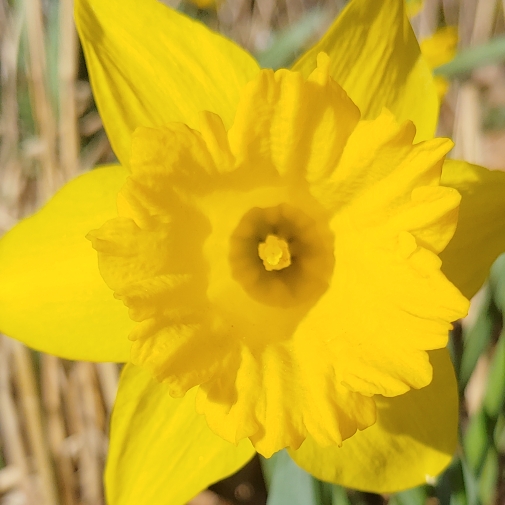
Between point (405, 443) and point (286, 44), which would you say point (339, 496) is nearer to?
point (405, 443)

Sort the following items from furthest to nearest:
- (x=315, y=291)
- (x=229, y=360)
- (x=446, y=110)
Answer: (x=446, y=110), (x=315, y=291), (x=229, y=360)

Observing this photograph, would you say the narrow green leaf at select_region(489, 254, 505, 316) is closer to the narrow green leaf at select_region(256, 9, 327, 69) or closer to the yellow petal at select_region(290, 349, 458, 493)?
the yellow petal at select_region(290, 349, 458, 493)

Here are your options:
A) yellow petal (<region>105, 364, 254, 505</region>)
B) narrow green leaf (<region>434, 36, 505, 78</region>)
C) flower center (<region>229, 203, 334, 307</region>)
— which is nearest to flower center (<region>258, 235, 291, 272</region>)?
flower center (<region>229, 203, 334, 307</region>)

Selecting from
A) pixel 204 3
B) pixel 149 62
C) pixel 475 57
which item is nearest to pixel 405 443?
pixel 149 62

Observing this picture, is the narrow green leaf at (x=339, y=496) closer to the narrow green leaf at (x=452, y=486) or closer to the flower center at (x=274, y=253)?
the narrow green leaf at (x=452, y=486)

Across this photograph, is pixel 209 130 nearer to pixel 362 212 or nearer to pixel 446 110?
pixel 362 212

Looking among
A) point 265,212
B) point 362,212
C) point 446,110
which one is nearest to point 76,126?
point 265,212
